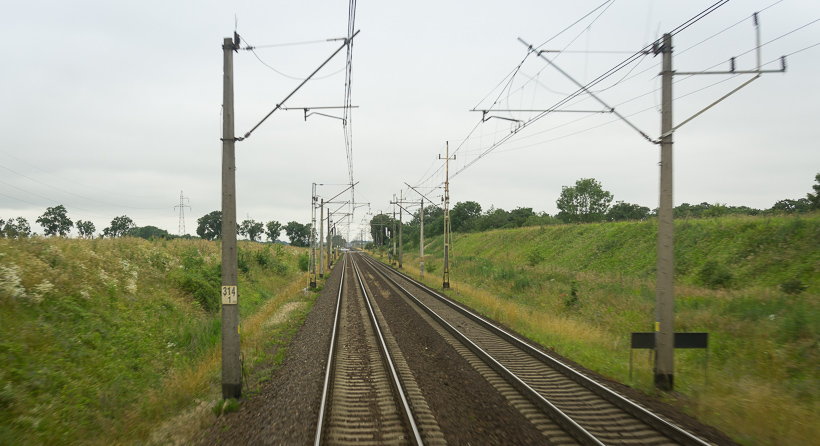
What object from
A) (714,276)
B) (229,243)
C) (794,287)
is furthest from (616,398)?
(714,276)

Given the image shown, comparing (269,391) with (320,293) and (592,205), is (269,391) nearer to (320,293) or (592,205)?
(320,293)

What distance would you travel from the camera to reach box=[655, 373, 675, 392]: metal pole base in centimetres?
836

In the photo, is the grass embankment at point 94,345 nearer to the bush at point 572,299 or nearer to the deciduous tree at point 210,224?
the bush at point 572,299

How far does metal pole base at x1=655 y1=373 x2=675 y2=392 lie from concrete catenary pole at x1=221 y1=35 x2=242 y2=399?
8899mm

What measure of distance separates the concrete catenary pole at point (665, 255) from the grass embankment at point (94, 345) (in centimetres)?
981

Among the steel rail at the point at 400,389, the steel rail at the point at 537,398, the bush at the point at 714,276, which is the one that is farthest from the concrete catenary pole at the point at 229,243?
the bush at the point at 714,276

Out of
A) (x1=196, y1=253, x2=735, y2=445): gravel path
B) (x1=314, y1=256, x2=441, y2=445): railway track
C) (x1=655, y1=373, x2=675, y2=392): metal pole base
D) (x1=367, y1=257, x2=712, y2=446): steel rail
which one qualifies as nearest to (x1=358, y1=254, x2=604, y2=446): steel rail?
(x1=196, y1=253, x2=735, y2=445): gravel path

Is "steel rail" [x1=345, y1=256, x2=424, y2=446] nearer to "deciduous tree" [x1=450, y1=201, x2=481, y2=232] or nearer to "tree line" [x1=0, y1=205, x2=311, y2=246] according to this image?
"tree line" [x1=0, y1=205, x2=311, y2=246]

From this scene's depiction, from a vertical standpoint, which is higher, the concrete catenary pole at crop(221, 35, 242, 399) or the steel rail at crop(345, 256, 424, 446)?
the concrete catenary pole at crop(221, 35, 242, 399)

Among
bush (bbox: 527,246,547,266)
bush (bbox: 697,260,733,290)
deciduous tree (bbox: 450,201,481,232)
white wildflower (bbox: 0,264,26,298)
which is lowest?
bush (bbox: 527,246,547,266)

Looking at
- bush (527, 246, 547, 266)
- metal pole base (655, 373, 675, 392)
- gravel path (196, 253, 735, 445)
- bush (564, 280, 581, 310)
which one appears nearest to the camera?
gravel path (196, 253, 735, 445)

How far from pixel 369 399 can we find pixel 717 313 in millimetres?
11490

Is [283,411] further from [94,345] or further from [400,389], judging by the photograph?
[94,345]

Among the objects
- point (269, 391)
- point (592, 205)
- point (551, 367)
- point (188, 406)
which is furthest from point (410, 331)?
point (592, 205)
